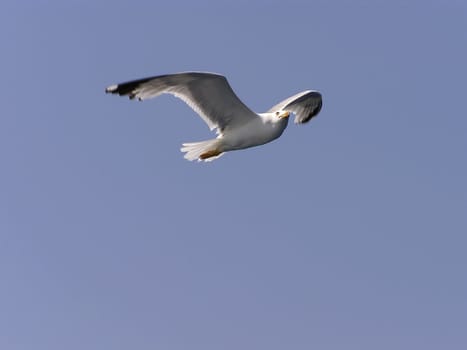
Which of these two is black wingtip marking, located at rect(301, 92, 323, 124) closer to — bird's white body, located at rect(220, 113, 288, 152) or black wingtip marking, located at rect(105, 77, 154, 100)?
bird's white body, located at rect(220, 113, 288, 152)

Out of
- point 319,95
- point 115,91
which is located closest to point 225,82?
point 115,91

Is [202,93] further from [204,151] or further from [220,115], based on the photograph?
[204,151]

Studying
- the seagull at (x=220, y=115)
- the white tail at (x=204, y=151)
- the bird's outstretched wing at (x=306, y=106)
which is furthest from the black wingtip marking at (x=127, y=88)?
the bird's outstretched wing at (x=306, y=106)

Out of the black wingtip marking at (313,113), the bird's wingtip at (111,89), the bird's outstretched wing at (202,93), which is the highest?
the bird's wingtip at (111,89)

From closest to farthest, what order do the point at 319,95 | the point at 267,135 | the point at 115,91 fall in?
the point at 115,91 < the point at 267,135 < the point at 319,95

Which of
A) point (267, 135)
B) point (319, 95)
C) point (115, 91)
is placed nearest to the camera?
point (115, 91)

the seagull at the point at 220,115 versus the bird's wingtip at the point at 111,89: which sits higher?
the bird's wingtip at the point at 111,89

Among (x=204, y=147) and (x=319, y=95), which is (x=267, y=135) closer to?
(x=204, y=147)

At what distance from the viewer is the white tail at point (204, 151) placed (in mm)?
17781

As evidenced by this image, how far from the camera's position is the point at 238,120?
17656mm

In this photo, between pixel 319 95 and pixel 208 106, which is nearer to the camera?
pixel 208 106

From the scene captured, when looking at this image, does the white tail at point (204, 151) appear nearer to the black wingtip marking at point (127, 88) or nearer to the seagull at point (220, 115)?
the seagull at point (220, 115)

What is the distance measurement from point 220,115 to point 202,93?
76 cm

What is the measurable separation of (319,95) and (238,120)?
2611 mm
